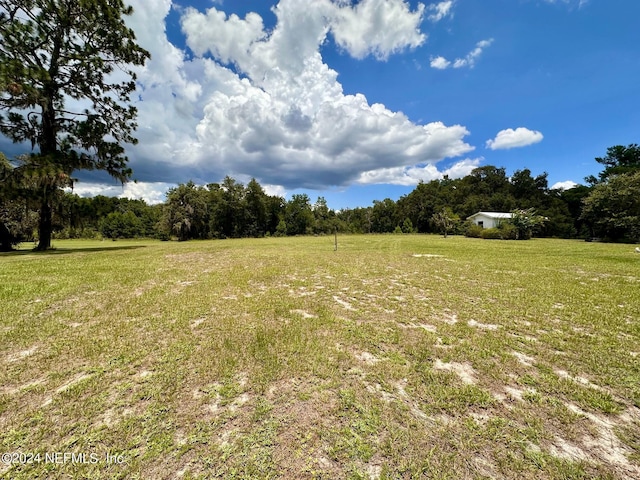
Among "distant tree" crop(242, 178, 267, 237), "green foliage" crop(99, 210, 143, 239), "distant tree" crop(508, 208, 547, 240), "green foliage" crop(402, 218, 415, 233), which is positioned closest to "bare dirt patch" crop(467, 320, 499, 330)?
"distant tree" crop(508, 208, 547, 240)

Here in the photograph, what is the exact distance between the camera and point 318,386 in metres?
2.69

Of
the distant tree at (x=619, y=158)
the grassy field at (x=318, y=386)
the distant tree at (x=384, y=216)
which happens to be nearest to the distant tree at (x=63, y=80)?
the grassy field at (x=318, y=386)

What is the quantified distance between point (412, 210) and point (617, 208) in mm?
31408

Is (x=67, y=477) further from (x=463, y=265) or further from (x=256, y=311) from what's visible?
(x=463, y=265)

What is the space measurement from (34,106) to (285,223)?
3837cm

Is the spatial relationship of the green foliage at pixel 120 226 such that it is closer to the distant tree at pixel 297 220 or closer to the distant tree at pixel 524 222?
the distant tree at pixel 297 220

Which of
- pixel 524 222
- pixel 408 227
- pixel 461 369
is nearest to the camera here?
pixel 461 369

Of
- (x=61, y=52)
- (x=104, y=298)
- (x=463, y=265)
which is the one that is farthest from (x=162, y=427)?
(x=61, y=52)

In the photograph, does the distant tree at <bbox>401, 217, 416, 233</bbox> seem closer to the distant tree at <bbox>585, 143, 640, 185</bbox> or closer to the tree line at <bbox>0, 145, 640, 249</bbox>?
the tree line at <bbox>0, 145, 640, 249</bbox>

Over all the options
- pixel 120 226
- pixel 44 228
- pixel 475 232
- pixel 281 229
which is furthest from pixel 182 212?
pixel 475 232

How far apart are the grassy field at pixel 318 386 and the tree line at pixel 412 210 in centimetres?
1680

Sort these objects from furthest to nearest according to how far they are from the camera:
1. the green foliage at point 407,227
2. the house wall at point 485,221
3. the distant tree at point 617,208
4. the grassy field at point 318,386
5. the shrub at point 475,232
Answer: the green foliage at point 407,227 → the house wall at point 485,221 → the shrub at point 475,232 → the distant tree at point 617,208 → the grassy field at point 318,386

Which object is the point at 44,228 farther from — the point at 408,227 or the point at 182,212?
the point at 408,227

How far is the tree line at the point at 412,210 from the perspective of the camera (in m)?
23.9
